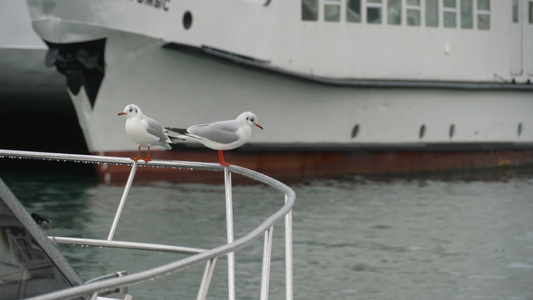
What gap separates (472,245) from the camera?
10047 millimetres

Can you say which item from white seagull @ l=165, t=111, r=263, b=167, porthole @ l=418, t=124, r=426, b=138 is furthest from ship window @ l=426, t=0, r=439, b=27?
white seagull @ l=165, t=111, r=263, b=167

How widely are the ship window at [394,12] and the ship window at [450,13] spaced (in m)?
1.00

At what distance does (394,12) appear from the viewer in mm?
16422

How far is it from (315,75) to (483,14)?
3.92m

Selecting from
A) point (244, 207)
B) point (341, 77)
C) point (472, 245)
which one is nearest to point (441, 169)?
point (341, 77)

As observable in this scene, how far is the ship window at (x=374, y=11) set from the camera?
16109 millimetres

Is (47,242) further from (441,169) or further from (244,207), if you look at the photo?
(441,169)

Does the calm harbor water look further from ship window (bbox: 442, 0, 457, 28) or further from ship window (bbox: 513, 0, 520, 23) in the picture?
ship window (bbox: 513, 0, 520, 23)

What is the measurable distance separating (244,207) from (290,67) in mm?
3404

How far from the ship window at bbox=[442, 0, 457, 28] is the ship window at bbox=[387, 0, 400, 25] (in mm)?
1001

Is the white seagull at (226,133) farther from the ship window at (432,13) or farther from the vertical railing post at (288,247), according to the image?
the ship window at (432,13)

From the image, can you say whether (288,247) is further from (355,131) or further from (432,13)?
(432,13)

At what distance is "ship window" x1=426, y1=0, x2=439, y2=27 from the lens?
1688 cm

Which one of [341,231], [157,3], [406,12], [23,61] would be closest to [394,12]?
[406,12]
